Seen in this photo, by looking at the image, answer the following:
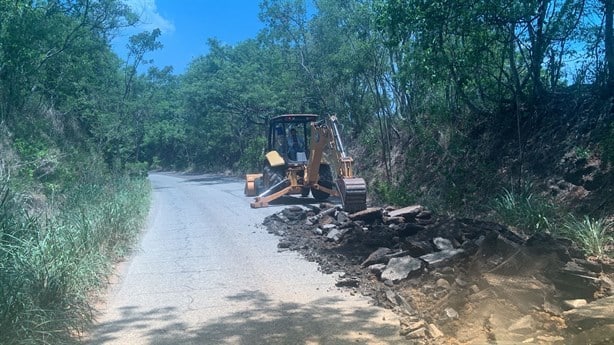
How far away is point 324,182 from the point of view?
17625 millimetres

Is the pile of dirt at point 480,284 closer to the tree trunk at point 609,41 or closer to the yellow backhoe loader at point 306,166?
the yellow backhoe loader at point 306,166

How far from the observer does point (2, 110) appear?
14320 mm

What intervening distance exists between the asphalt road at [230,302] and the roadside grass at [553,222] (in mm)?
3432

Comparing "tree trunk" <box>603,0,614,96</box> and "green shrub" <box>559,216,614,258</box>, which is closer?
"green shrub" <box>559,216,614,258</box>

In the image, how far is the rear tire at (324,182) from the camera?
17672mm

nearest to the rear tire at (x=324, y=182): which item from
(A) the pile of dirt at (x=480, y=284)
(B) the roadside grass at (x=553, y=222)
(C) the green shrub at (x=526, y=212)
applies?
(B) the roadside grass at (x=553, y=222)

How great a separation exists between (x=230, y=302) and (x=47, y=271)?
215 centimetres

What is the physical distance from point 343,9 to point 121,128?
11684mm

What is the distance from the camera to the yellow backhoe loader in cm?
1423

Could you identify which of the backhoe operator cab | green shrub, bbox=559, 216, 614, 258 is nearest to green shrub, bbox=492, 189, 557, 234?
green shrub, bbox=559, 216, 614, 258

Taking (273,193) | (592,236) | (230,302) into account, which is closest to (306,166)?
(273,193)

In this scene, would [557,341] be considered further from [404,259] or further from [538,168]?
[538,168]

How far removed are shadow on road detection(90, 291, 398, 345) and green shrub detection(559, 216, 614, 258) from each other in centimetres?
343

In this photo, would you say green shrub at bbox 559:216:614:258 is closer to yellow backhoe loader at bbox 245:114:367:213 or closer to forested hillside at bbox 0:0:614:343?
forested hillside at bbox 0:0:614:343
